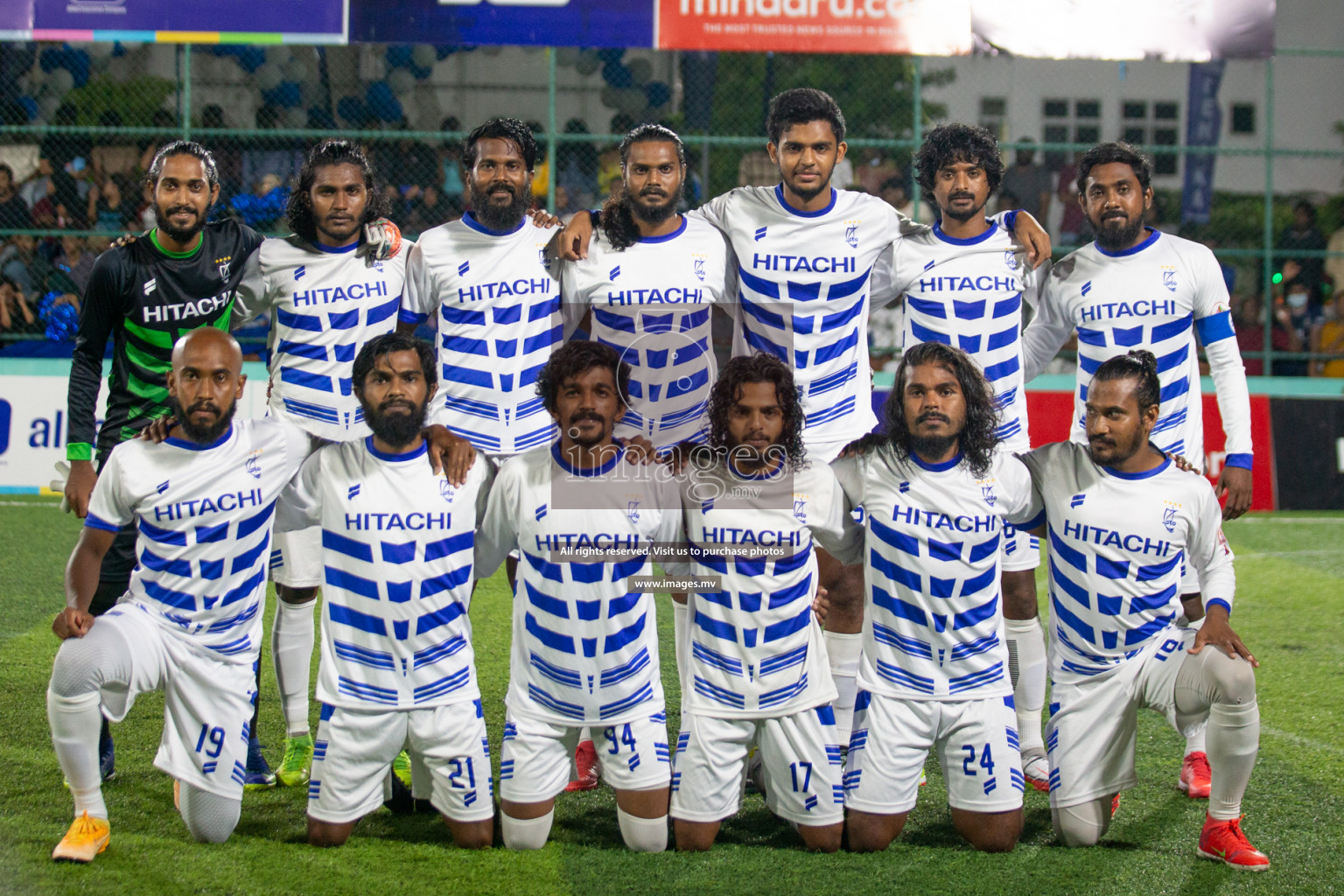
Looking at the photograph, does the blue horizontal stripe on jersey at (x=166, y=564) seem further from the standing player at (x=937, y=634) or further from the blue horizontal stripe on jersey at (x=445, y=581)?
the standing player at (x=937, y=634)

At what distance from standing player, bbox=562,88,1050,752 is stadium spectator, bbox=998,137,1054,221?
9.67 meters

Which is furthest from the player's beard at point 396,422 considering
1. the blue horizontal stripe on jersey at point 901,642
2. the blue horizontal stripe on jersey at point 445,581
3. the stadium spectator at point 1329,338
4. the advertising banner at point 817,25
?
the stadium spectator at point 1329,338

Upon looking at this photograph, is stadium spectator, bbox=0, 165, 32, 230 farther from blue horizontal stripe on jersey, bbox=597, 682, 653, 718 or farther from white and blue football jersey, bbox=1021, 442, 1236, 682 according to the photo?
white and blue football jersey, bbox=1021, 442, 1236, 682

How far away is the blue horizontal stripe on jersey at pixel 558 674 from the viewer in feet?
12.2

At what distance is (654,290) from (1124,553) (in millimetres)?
1758

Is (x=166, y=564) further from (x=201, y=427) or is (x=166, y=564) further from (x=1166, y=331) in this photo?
(x=1166, y=331)

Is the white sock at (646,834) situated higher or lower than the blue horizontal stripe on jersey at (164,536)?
lower

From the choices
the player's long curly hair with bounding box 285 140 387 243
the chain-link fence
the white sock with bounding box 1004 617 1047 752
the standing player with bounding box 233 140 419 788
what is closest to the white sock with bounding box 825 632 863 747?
the white sock with bounding box 1004 617 1047 752

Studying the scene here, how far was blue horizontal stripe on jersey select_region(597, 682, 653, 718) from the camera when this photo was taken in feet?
12.2

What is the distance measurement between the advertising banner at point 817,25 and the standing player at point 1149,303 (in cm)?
619

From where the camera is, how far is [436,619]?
3.70m

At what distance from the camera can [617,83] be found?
12.8 metres

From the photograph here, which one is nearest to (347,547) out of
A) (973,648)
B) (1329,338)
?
(973,648)

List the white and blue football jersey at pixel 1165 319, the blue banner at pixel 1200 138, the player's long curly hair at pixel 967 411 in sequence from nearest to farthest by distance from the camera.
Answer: the player's long curly hair at pixel 967 411
the white and blue football jersey at pixel 1165 319
the blue banner at pixel 1200 138
